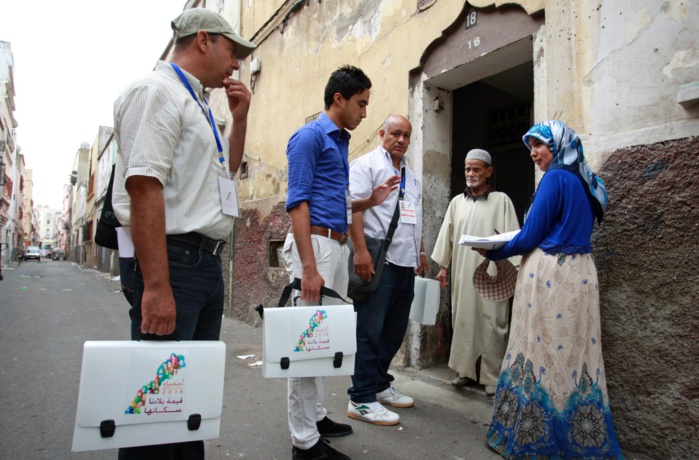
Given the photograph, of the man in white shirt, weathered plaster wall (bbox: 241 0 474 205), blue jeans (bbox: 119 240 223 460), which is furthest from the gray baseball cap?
weathered plaster wall (bbox: 241 0 474 205)

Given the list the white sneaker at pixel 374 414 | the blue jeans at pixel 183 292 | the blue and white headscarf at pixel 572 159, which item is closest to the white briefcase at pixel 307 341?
the blue jeans at pixel 183 292

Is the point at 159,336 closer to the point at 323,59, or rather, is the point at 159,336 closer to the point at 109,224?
the point at 109,224

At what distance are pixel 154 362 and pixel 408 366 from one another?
2.80 meters

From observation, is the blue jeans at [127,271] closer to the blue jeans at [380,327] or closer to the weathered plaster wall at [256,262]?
the blue jeans at [380,327]

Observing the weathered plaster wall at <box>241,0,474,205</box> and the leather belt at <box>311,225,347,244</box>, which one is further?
the weathered plaster wall at <box>241,0,474,205</box>

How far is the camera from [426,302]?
307 cm

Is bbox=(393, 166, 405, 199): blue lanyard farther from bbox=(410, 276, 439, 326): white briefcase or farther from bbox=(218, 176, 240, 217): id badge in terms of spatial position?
bbox=(218, 176, 240, 217): id badge

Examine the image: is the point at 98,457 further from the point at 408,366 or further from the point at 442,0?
the point at 442,0

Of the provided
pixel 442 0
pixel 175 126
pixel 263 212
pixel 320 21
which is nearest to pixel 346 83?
pixel 175 126

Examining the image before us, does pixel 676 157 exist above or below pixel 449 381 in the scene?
above

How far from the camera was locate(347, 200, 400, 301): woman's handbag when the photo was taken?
266cm

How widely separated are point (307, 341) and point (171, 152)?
3.07 feet

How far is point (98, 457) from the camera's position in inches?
88.0

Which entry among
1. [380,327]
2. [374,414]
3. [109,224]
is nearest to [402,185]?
[380,327]
